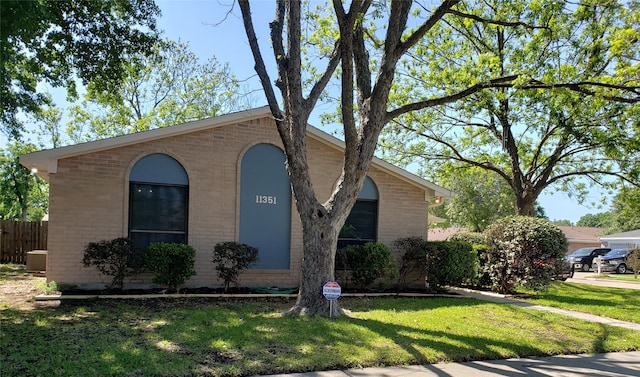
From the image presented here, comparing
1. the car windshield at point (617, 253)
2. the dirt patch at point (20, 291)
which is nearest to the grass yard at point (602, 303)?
the dirt patch at point (20, 291)

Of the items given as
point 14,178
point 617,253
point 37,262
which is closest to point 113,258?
point 37,262

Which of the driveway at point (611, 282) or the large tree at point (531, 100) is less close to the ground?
the large tree at point (531, 100)

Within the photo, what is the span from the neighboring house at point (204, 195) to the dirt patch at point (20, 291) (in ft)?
2.21

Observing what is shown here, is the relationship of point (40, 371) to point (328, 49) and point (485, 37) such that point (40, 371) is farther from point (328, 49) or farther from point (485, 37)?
point (485, 37)

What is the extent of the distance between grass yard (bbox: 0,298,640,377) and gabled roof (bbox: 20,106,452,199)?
336 centimetres

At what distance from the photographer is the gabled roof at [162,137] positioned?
10.6 m

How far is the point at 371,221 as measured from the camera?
45.2 feet

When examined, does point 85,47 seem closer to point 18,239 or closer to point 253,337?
point 253,337

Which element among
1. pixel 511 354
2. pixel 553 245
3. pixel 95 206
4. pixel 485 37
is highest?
pixel 485 37

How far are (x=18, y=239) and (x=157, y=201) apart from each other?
13307 mm

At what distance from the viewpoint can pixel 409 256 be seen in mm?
13266

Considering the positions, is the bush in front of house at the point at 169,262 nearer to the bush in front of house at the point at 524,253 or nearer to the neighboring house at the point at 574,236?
the bush in front of house at the point at 524,253

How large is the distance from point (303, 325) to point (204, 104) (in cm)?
2513

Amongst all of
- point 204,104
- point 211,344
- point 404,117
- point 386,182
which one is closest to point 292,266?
point 386,182
